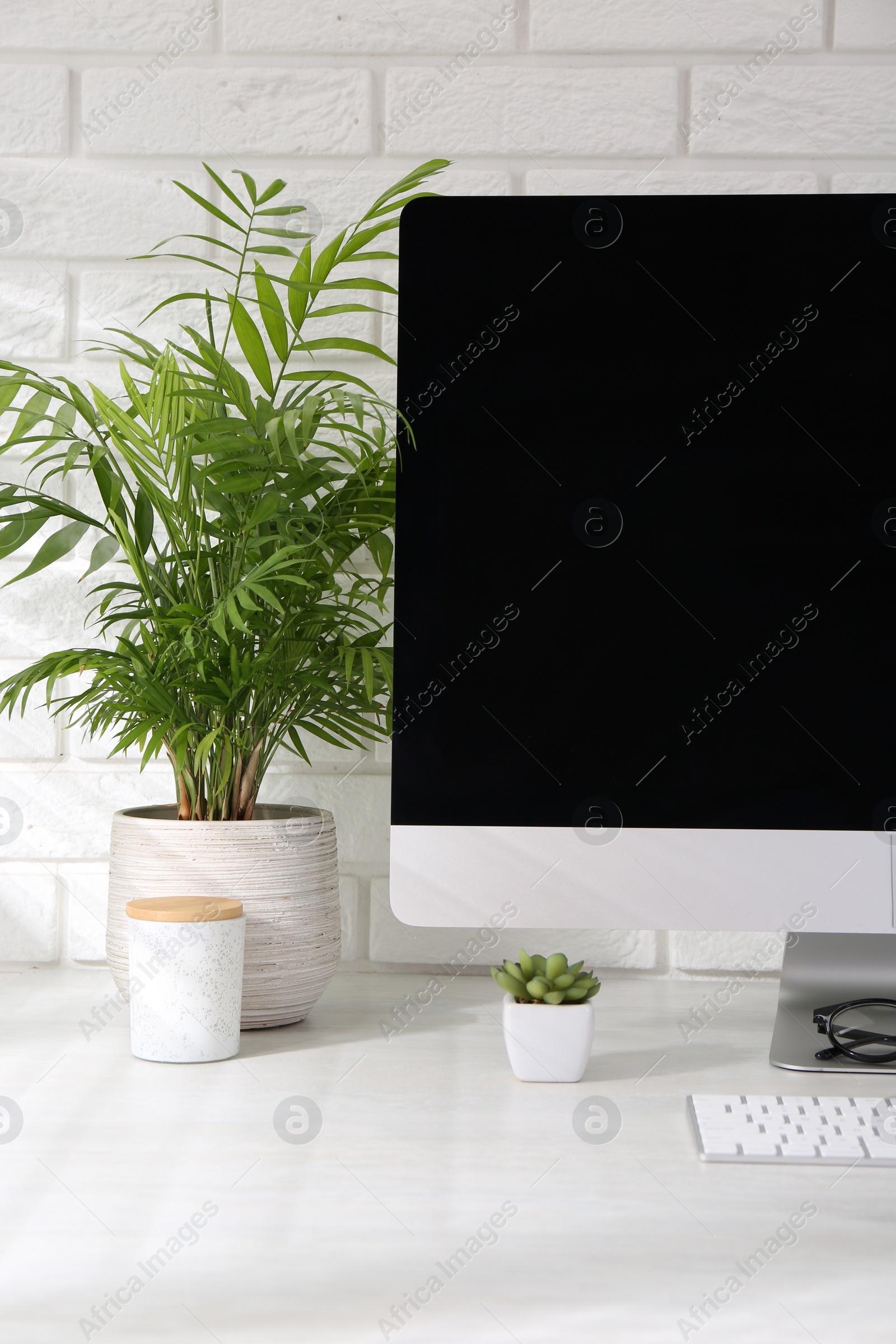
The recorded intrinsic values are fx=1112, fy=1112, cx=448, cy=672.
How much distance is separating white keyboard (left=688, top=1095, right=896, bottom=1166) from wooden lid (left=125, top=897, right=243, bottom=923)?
0.36 metres

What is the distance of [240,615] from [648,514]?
32cm

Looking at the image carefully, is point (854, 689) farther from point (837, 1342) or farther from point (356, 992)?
point (356, 992)

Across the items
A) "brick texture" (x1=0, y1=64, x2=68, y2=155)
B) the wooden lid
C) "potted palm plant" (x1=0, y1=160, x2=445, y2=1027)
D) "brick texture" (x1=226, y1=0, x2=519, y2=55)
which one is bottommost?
the wooden lid

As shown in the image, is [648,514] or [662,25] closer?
[648,514]

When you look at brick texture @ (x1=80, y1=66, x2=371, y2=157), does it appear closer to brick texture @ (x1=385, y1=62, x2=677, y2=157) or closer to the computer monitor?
brick texture @ (x1=385, y1=62, x2=677, y2=157)

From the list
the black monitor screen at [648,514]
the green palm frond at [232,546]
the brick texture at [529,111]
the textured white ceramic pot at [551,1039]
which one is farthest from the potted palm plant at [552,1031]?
the brick texture at [529,111]

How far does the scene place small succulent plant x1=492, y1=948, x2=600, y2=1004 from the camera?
0.80 meters

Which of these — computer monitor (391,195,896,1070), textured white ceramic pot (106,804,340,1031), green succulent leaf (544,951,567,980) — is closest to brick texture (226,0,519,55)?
computer monitor (391,195,896,1070)

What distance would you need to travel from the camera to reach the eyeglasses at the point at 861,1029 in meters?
0.80

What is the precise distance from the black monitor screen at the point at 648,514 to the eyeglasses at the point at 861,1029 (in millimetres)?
162

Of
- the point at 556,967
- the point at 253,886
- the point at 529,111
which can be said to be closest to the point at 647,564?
the point at 556,967

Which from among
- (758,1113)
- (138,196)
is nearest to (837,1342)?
(758,1113)

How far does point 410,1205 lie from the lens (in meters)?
0.58

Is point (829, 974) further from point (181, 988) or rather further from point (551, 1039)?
point (181, 988)
